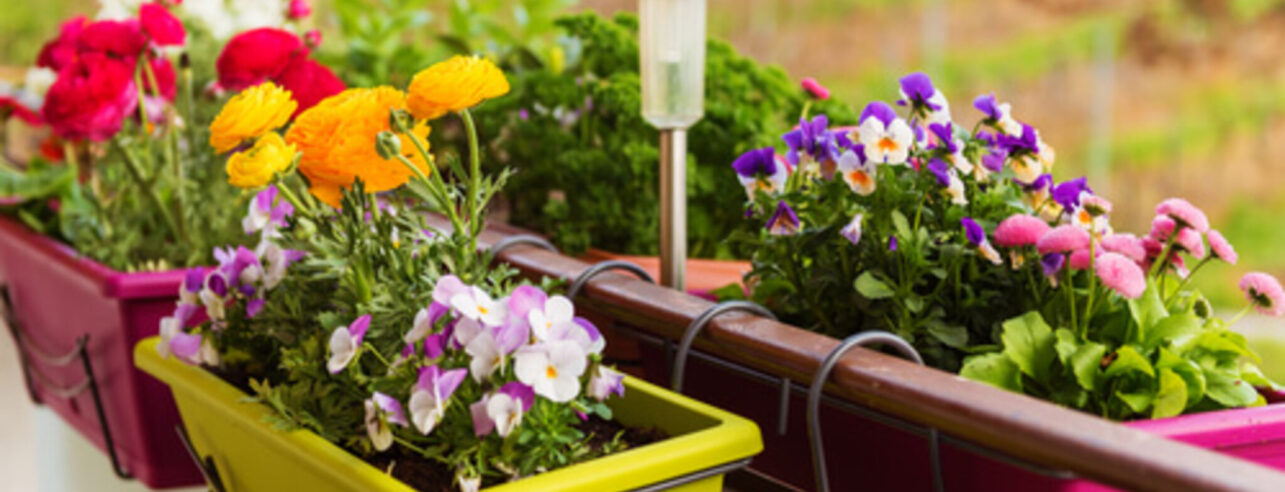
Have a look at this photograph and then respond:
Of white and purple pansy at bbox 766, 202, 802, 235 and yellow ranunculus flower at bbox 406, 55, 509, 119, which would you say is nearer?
yellow ranunculus flower at bbox 406, 55, 509, 119

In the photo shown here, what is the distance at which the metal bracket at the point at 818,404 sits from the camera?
0.60m

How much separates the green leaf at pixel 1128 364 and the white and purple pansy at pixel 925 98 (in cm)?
18

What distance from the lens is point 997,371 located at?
67cm

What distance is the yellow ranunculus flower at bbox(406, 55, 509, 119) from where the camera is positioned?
596mm

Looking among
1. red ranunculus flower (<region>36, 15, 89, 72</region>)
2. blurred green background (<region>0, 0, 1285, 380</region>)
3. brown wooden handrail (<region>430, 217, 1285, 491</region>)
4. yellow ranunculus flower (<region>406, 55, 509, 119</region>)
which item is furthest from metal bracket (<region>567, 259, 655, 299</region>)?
blurred green background (<region>0, 0, 1285, 380</region>)

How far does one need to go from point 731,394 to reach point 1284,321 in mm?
2324

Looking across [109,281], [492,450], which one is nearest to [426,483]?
[492,450]

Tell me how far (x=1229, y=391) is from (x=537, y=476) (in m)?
0.36

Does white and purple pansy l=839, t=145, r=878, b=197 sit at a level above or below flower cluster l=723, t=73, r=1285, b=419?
above

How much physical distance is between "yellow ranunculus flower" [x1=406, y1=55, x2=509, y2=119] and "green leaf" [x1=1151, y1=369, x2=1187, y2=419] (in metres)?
0.36

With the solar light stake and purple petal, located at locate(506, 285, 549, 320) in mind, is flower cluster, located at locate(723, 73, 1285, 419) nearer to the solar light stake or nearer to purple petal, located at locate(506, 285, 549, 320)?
the solar light stake

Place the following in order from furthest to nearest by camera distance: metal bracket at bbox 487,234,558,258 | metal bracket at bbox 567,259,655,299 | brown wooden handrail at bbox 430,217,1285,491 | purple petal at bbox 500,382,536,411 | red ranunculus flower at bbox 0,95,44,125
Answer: red ranunculus flower at bbox 0,95,44,125 < metal bracket at bbox 487,234,558,258 < metal bracket at bbox 567,259,655,299 < purple petal at bbox 500,382,536,411 < brown wooden handrail at bbox 430,217,1285,491

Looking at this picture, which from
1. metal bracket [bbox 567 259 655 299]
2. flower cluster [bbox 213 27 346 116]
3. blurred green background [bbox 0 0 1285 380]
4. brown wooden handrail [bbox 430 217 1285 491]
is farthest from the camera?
blurred green background [bbox 0 0 1285 380]

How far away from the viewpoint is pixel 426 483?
2.01ft
